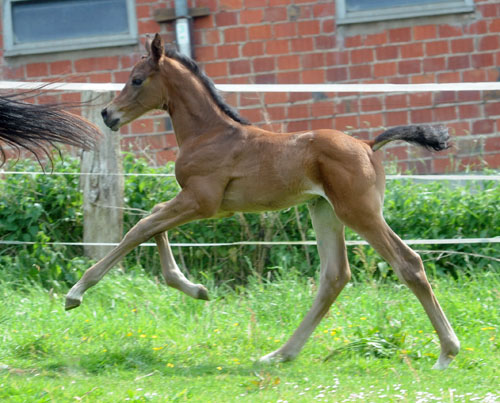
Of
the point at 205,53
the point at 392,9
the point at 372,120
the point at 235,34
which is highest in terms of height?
the point at 392,9

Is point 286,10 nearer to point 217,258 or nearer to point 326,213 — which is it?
point 217,258

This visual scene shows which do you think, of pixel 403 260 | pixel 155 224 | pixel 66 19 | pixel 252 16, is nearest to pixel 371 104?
pixel 252 16

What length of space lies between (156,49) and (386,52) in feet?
14.2

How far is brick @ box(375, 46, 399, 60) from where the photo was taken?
362 inches

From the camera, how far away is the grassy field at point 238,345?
4516 millimetres

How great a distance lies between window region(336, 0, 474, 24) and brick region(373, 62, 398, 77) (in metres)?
0.49

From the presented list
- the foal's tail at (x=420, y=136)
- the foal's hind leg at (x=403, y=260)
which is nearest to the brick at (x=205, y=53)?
the foal's tail at (x=420, y=136)

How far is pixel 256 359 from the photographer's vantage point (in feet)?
17.2

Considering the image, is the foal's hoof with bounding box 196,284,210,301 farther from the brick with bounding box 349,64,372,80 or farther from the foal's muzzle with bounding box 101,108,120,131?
the brick with bounding box 349,64,372,80

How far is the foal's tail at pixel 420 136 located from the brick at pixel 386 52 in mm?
4190

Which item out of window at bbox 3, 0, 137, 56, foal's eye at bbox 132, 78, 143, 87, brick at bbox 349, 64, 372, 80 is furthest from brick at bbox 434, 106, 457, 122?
foal's eye at bbox 132, 78, 143, 87

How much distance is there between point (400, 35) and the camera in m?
9.16

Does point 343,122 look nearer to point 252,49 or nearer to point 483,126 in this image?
point 252,49

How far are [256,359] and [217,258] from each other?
7.04ft
